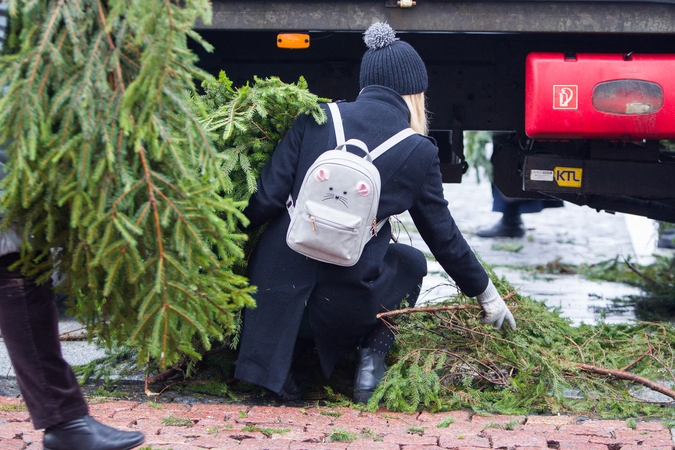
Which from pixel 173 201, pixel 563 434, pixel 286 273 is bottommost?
pixel 563 434

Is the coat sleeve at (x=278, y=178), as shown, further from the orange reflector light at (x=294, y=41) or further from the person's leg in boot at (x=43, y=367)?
the person's leg in boot at (x=43, y=367)

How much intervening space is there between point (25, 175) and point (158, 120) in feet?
1.15

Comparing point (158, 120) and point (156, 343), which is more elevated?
point (158, 120)

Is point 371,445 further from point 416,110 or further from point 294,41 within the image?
point 294,41

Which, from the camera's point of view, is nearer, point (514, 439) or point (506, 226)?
point (514, 439)

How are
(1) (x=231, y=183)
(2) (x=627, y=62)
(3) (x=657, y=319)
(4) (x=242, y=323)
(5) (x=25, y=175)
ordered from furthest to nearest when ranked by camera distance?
1. (3) (x=657, y=319)
2. (2) (x=627, y=62)
3. (4) (x=242, y=323)
4. (1) (x=231, y=183)
5. (5) (x=25, y=175)

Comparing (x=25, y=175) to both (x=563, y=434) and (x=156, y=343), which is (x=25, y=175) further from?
(x=563, y=434)

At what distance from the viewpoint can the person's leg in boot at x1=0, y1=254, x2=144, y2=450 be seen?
2250 millimetres

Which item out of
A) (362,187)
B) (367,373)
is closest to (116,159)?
(362,187)

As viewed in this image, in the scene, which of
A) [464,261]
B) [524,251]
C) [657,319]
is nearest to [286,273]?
[464,261]

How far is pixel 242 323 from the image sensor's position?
3.22 metres

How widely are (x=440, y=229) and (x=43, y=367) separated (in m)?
1.46

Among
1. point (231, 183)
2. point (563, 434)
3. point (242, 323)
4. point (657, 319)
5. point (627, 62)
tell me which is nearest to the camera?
point (563, 434)

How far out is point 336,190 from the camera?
2.78 meters
